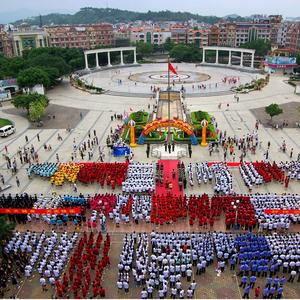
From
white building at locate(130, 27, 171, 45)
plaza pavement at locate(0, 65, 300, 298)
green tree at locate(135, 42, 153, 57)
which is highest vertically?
white building at locate(130, 27, 171, 45)

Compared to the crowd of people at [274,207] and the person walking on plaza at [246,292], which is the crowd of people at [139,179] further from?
the person walking on plaza at [246,292]

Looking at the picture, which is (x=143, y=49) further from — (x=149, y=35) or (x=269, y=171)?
(x=269, y=171)

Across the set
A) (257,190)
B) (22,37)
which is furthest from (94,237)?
(22,37)

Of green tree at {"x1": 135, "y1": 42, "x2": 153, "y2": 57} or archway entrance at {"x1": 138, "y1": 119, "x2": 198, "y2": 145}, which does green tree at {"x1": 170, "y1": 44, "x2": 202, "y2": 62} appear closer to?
green tree at {"x1": 135, "y1": 42, "x2": 153, "y2": 57}

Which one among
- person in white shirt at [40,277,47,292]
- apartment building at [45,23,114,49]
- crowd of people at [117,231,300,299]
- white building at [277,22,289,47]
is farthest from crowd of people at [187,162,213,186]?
white building at [277,22,289,47]

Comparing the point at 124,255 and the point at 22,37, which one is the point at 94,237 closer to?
the point at 124,255

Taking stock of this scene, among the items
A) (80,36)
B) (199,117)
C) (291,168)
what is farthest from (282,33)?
(291,168)
